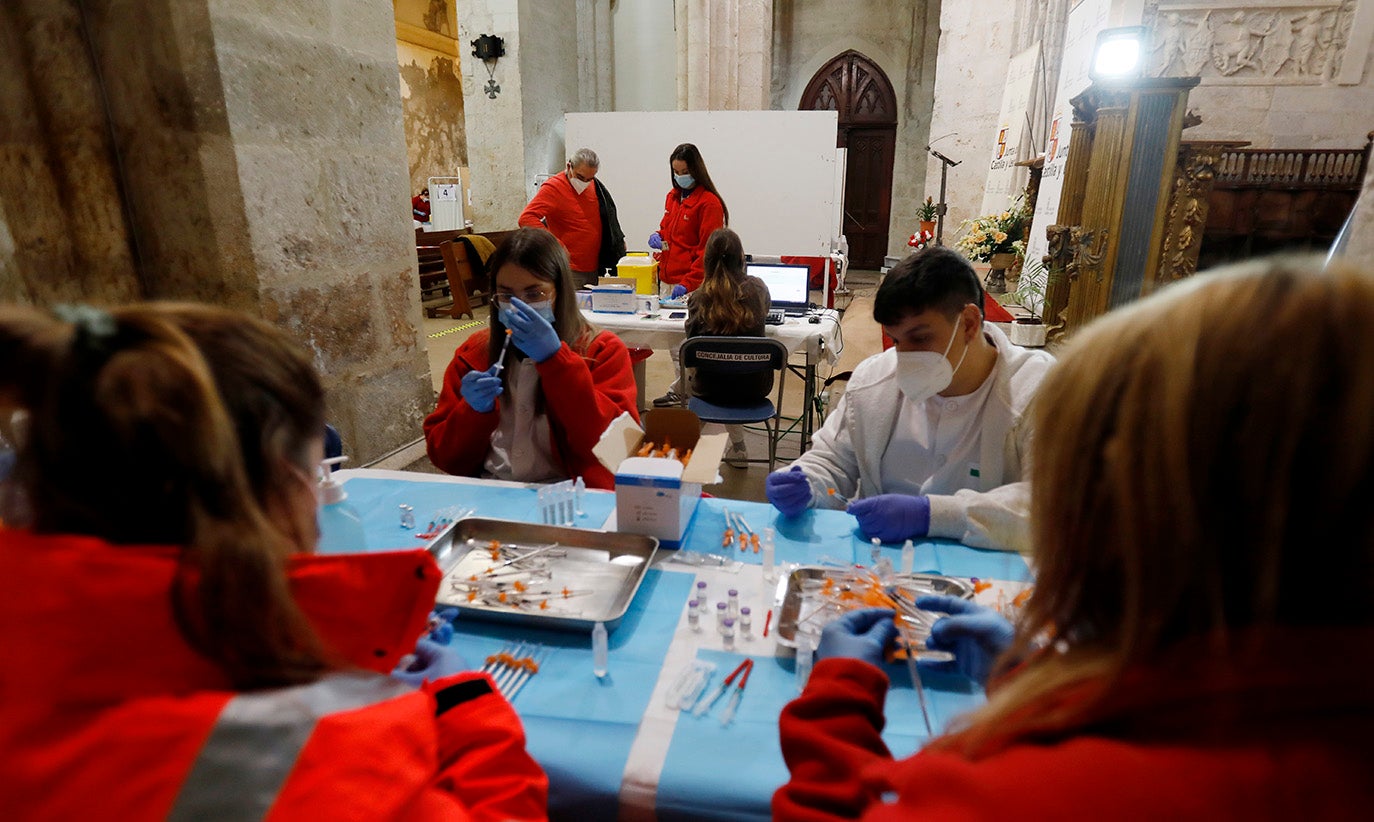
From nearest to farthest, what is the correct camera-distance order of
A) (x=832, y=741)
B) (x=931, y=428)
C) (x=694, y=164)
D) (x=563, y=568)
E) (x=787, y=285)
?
1. (x=832, y=741)
2. (x=563, y=568)
3. (x=931, y=428)
4. (x=787, y=285)
5. (x=694, y=164)

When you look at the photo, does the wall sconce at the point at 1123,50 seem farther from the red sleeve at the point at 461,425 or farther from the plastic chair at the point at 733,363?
the red sleeve at the point at 461,425

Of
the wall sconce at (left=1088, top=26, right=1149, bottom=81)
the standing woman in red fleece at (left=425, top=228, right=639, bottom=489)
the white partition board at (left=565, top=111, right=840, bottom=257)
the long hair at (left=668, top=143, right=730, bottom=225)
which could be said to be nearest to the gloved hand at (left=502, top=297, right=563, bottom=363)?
the standing woman in red fleece at (left=425, top=228, right=639, bottom=489)

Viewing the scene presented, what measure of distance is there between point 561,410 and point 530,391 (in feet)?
0.59

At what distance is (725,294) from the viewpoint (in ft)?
12.7

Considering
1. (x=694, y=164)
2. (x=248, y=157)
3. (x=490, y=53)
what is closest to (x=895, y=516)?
(x=248, y=157)

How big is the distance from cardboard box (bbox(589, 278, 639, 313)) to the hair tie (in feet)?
13.4

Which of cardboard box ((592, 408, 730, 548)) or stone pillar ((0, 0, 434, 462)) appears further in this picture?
stone pillar ((0, 0, 434, 462))

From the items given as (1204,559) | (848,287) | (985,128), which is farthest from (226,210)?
(848,287)

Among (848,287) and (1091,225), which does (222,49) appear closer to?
(1091,225)

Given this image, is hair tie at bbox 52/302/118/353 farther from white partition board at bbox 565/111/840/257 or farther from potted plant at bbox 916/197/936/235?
potted plant at bbox 916/197/936/235

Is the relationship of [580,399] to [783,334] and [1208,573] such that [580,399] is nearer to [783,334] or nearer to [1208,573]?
[1208,573]

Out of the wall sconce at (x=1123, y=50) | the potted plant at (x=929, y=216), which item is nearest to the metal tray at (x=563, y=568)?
the wall sconce at (x=1123, y=50)

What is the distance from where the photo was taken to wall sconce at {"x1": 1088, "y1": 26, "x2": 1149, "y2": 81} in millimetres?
4945

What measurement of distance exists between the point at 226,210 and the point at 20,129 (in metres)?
0.60
